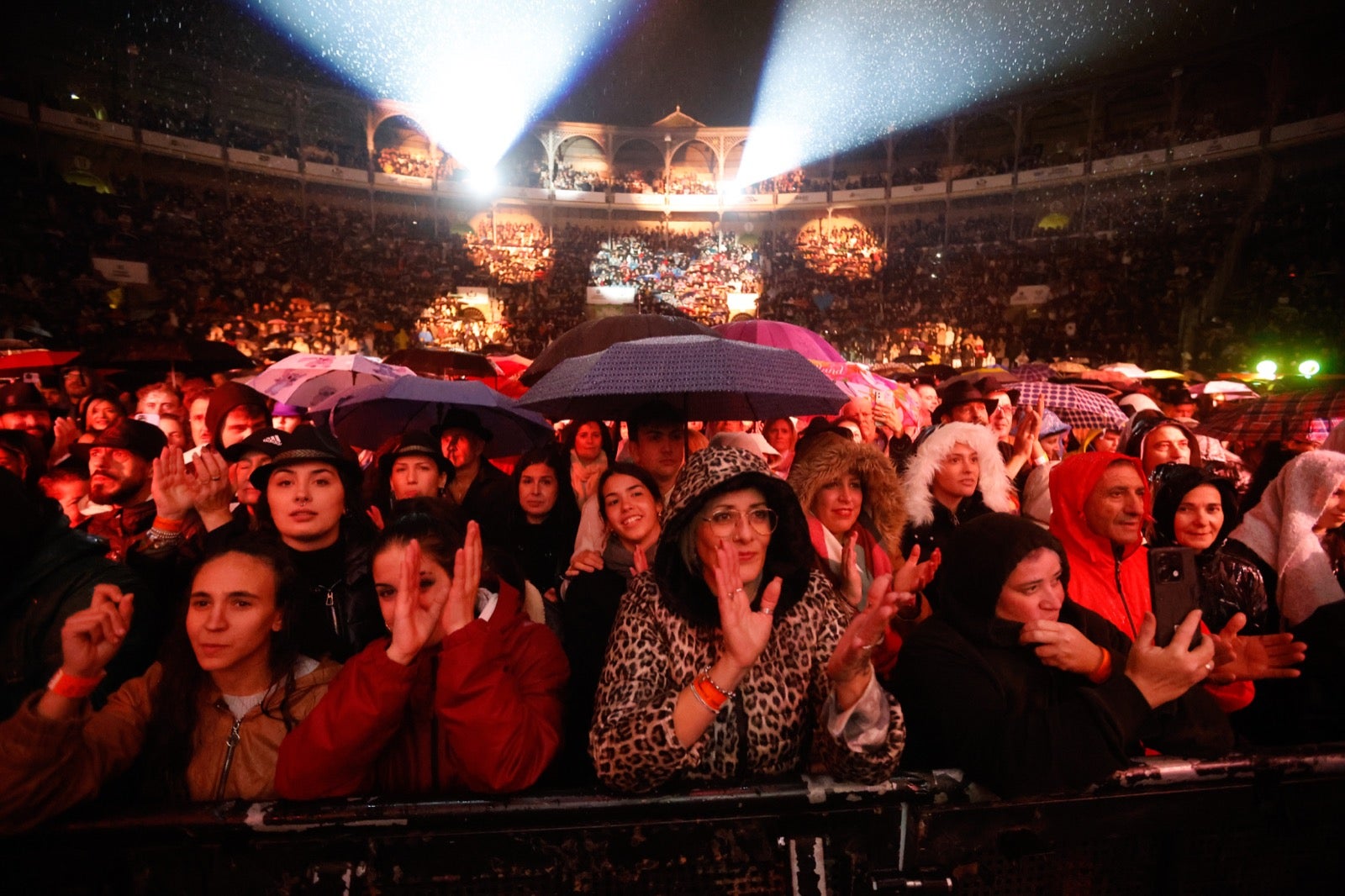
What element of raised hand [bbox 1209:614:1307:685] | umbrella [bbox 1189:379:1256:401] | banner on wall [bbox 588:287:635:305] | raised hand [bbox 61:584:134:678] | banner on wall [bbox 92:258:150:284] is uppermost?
banner on wall [bbox 588:287:635:305]

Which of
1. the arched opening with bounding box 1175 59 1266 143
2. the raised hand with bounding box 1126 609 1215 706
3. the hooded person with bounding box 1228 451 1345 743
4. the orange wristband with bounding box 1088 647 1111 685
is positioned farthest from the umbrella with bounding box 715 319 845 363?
the arched opening with bounding box 1175 59 1266 143

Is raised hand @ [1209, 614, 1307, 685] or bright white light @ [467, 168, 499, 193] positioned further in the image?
bright white light @ [467, 168, 499, 193]

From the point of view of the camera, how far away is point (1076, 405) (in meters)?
7.34

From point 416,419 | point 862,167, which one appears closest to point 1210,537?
point 416,419

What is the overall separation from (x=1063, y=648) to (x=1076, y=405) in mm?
6330

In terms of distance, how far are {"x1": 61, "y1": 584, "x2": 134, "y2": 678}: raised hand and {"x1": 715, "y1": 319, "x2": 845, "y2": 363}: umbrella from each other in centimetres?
439

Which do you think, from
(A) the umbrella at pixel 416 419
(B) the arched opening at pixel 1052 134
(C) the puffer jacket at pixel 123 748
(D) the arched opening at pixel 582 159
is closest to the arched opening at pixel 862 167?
(B) the arched opening at pixel 1052 134

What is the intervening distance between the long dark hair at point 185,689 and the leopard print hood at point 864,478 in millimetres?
2271

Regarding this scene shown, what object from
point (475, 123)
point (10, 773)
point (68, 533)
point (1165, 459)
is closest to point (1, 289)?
point (68, 533)

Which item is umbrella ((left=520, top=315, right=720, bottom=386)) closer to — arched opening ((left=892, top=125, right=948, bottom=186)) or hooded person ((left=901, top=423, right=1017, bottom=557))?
hooded person ((left=901, top=423, right=1017, bottom=557))

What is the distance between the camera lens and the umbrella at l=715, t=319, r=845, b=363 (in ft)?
18.2

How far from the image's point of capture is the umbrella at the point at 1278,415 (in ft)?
16.9

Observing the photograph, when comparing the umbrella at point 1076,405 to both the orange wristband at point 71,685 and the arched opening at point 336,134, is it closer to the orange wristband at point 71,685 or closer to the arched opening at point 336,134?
the orange wristband at point 71,685

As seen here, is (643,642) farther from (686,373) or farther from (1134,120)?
(1134,120)
